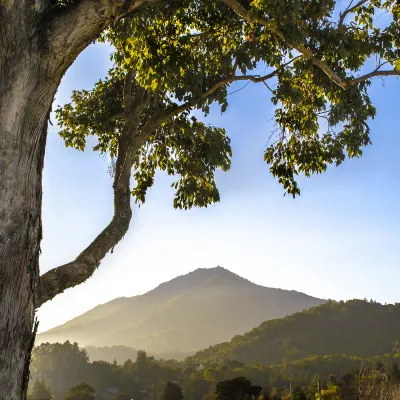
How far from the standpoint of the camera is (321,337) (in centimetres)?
13825

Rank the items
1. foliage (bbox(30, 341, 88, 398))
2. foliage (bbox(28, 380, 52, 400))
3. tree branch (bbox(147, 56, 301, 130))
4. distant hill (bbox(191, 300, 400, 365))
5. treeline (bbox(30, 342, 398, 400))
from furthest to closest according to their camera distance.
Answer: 1. distant hill (bbox(191, 300, 400, 365))
2. foliage (bbox(30, 341, 88, 398))
3. foliage (bbox(28, 380, 52, 400))
4. treeline (bbox(30, 342, 398, 400))
5. tree branch (bbox(147, 56, 301, 130))

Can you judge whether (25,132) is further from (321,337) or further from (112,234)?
(321,337)

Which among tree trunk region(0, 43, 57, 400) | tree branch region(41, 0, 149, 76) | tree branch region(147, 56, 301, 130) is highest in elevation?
tree branch region(147, 56, 301, 130)

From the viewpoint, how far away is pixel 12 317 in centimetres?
412

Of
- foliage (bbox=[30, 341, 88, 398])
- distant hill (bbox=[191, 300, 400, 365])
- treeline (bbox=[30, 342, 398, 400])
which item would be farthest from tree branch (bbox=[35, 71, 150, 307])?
distant hill (bbox=[191, 300, 400, 365])

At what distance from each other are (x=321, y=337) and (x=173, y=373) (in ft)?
173

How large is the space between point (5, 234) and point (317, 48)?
668cm

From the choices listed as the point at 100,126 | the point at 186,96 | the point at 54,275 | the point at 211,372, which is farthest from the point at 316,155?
the point at 211,372

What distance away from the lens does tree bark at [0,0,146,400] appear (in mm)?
4121

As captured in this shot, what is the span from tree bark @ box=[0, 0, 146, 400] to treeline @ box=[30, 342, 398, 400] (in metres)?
77.0

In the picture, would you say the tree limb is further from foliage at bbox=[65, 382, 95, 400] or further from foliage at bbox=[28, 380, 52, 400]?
foliage at bbox=[28, 380, 52, 400]

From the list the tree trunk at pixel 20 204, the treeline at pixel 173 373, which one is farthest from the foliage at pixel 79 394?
the tree trunk at pixel 20 204

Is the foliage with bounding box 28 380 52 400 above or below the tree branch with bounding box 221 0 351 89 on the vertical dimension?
below

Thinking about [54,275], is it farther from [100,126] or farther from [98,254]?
[100,126]
